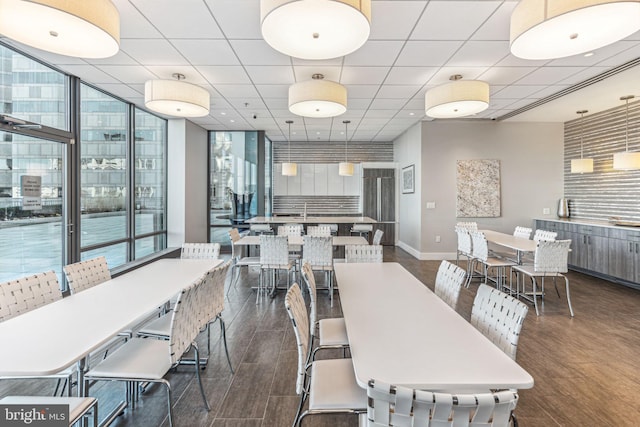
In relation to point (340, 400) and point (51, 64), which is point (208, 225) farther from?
point (340, 400)

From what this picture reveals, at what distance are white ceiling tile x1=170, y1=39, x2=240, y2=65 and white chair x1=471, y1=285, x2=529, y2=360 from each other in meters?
3.54

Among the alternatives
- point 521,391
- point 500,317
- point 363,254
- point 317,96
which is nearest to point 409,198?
point 363,254

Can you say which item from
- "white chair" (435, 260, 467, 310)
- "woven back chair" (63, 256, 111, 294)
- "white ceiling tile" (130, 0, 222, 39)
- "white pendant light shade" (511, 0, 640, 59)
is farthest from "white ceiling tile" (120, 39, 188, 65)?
"white chair" (435, 260, 467, 310)

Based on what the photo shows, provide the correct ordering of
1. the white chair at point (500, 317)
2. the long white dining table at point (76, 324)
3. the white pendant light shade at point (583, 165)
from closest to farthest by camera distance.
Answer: the long white dining table at point (76, 324) < the white chair at point (500, 317) < the white pendant light shade at point (583, 165)

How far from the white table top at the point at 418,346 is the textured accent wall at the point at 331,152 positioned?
27.3 feet

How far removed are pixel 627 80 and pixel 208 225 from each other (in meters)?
8.58

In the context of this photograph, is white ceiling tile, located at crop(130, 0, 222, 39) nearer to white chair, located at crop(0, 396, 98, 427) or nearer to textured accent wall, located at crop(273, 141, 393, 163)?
white chair, located at crop(0, 396, 98, 427)

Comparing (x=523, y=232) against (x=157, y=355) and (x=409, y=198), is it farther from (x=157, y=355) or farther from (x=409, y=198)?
(x=157, y=355)

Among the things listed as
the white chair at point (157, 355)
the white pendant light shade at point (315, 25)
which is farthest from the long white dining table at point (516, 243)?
the white chair at point (157, 355)

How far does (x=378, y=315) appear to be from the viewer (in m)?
1.98

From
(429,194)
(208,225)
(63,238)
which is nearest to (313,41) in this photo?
(63,238)

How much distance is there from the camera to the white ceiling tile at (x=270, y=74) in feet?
14.1

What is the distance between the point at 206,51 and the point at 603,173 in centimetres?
742

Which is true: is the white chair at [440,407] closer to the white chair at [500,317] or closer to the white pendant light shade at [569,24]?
the white chair at [500,317]
